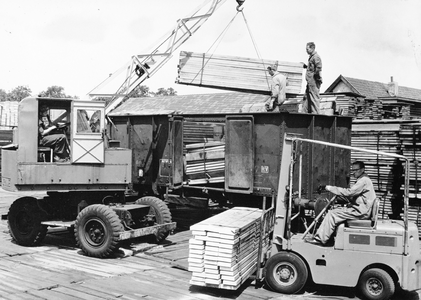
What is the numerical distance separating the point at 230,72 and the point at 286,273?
8818mm

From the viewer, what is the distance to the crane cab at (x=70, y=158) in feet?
37.6

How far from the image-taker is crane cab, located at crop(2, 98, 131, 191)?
451 inches

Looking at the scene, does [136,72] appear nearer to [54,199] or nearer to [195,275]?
[54,199]

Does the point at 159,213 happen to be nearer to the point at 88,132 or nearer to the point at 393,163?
the point at 88,132

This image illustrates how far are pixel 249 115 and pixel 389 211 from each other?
5513 mm

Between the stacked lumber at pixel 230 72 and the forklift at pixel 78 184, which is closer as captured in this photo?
the forklift at pixel 78 184

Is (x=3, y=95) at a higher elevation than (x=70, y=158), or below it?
higher

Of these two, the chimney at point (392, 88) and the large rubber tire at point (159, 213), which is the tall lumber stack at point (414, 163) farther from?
the chimney at point (392, 88)

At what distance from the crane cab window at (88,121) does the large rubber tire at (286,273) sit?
5.34 m

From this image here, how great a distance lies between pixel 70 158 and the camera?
1180 centimetres

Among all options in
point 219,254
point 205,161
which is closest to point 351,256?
point 219,254

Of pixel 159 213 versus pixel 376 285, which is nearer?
pixel 376 285

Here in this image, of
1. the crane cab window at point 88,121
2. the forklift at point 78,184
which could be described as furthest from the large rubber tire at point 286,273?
the crane cab window at point 88,121

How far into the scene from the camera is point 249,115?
1266 centimetres
